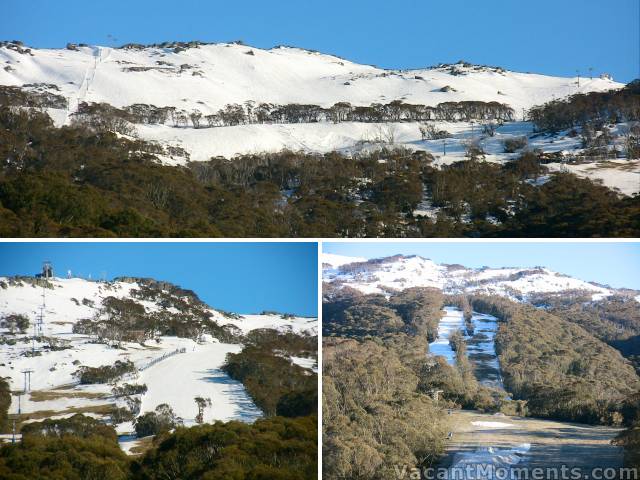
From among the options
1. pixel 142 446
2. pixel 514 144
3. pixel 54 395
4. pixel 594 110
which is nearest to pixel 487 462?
pixel 142 446

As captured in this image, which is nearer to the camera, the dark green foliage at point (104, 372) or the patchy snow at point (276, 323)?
the patchy snow at point (276, 323)

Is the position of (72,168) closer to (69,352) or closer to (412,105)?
(69,352)

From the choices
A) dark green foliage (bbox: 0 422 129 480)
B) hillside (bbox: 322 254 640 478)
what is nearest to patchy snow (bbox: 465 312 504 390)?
hillside (bbox: 322 254 640 478)

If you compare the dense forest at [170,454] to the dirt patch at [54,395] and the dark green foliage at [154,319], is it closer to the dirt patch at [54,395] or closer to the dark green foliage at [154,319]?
the dirt patch at [54,395]

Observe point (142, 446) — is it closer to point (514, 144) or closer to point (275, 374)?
point (275, 374)

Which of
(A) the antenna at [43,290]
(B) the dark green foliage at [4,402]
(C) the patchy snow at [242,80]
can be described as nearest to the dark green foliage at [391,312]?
(A) the antenna at [43,290]

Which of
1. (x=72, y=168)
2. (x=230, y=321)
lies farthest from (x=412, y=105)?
(x=230, y=321)
